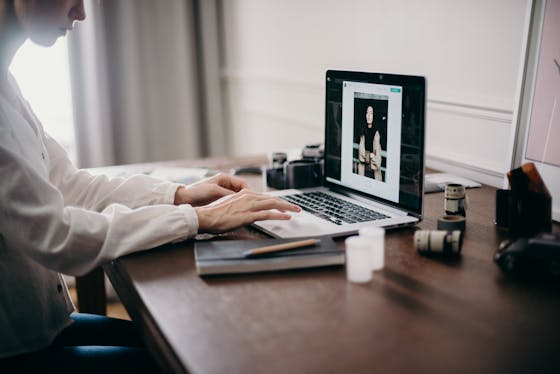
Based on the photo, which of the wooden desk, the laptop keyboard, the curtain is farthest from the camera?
the curtain

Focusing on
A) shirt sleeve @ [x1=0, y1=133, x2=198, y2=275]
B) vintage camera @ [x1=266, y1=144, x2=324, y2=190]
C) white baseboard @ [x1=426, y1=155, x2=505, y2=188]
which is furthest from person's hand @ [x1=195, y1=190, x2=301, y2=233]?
white baseboard @ [x1=426, y1=155, x2=505, y2=188]

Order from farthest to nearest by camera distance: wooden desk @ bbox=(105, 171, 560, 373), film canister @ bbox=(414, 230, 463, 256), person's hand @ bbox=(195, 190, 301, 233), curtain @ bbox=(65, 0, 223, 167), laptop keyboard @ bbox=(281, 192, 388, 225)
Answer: curtain @ bbox=(65, 0, 223, 167)
laptop keyboard @ bbox=(281, 192, 388, 225)
person's hand @ bbox=(195, 190, 301, 233)
film canister @ bbox=(414, 230, 463, 256)
wooden desk @ bbox=(105, 171, 560, 373)

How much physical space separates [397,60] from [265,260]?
3.82 feet

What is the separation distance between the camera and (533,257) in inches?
38.0

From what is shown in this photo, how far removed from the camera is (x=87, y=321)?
1368 millimetres

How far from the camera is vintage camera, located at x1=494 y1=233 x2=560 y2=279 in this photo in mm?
954

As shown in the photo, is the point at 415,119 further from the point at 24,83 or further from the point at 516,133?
the point at 24,83

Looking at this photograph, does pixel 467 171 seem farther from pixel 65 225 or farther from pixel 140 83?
pixel 140 83

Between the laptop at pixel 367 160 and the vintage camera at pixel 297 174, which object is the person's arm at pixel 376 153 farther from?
the vintage camera at pixel 297 174

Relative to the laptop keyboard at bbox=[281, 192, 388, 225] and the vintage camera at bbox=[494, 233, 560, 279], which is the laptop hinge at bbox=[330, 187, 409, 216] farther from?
the vintage camera at bbox=[494, 233, 560, 279]

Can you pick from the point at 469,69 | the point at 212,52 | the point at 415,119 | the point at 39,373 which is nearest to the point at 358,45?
the point at 469,69

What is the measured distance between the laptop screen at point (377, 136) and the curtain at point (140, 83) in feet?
5.89

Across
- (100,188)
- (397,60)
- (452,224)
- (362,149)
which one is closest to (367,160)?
(362,149)

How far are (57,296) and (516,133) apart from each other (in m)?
1.05
